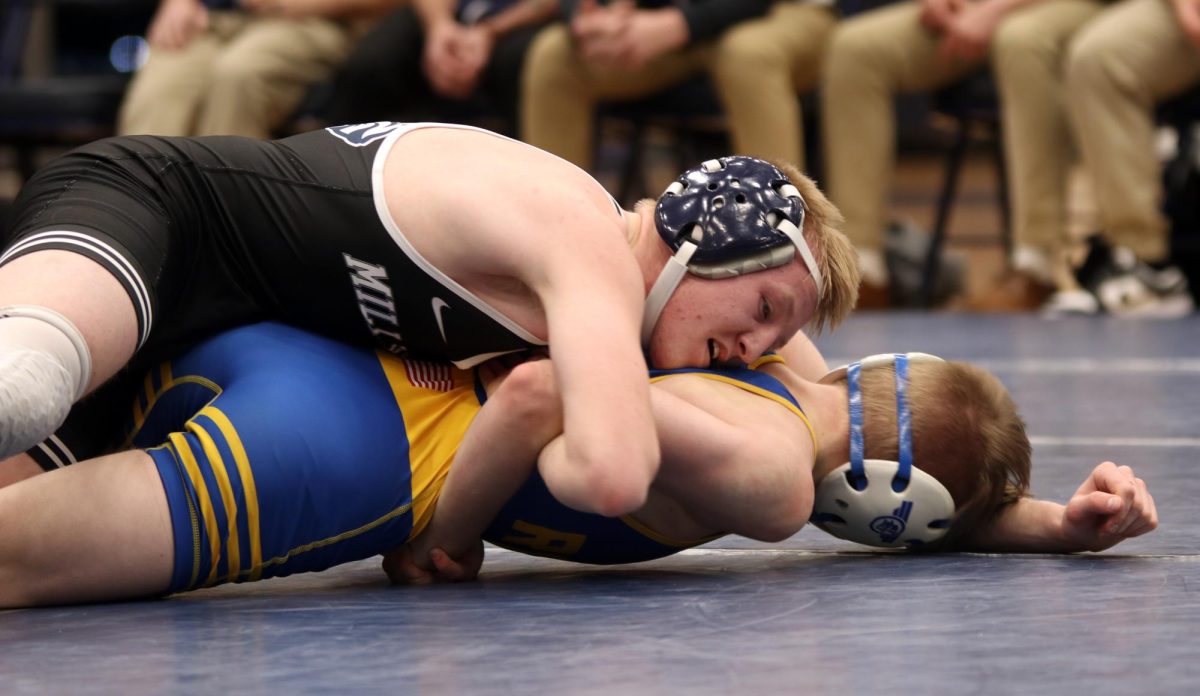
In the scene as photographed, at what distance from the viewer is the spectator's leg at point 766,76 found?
568 centimetres

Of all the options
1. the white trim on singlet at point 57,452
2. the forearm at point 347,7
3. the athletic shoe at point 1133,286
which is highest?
the forearm at point 347,7

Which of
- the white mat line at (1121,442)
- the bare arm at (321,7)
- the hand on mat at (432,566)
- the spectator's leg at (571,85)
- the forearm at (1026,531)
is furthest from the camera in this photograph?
the bare arm at (321,7)

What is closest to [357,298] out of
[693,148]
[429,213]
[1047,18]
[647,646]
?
[429,213]

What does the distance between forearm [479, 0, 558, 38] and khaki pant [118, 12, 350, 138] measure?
55 centimetres

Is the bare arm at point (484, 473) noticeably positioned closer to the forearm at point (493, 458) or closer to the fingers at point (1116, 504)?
the forearm at point (493, 458)

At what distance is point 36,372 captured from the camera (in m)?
1.62

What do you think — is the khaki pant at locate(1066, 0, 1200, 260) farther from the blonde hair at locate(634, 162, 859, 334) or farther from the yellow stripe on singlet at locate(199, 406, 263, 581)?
the yellow stripe on singlet at locate(199, 406, 263, 581)

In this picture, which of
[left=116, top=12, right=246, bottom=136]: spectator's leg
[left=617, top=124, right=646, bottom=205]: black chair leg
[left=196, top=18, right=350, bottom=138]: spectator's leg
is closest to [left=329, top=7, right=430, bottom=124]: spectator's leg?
[left=196, top=18, right=350, bottom=138]: spectator's leg

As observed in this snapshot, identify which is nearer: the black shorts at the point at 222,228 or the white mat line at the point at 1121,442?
the black shorts at the point at 222,228

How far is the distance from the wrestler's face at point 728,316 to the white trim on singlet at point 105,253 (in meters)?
0.56

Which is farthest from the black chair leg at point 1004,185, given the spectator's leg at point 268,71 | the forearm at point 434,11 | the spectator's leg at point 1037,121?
the spectator's leg at point 268,71

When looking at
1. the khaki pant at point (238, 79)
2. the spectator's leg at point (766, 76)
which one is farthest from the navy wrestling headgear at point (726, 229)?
the khaki pant at point (238, 79)

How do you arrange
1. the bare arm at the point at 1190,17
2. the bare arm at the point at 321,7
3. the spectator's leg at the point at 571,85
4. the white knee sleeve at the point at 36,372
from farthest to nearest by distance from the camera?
the bare arm at the point at 321,7, the spectator's leg at the point at 571,85, the bare arm at the point at 1190,17, the white knee sleeve at the point at 36,372

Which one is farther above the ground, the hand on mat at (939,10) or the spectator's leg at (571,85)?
the hand on mat at (939,10)
